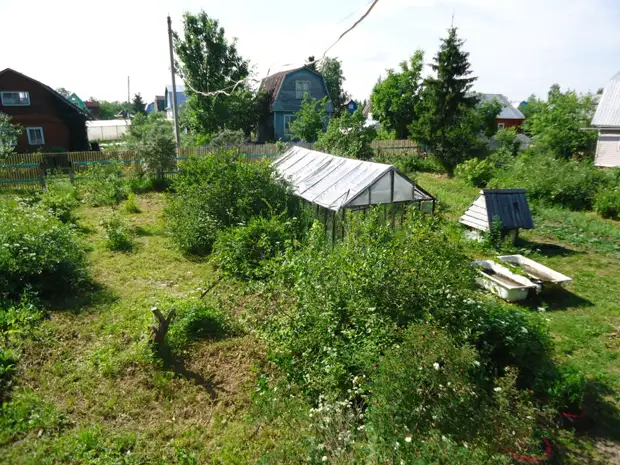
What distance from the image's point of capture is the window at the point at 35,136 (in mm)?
23125

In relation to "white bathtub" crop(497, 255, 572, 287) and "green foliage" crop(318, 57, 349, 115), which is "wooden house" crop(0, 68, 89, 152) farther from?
"green foliage" crop(318, 57, 349, 115)

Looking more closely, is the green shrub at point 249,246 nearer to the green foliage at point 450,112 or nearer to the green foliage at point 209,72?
the green foliage at point 450,112

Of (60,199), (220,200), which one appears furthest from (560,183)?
(60,199)

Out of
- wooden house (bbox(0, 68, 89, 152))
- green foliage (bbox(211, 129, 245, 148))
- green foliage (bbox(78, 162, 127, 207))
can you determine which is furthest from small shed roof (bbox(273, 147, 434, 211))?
wooden house (bbox(0, 68, 89, 152))

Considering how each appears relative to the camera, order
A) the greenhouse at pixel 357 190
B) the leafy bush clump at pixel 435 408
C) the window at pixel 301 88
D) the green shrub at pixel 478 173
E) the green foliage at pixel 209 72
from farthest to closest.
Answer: the window at pixel 301 88, the green foliage at pixel 209 72, the green shrub at pixel 478 173, the greenhouse at pixel 357 190, the leafy bush clump at pixel 435 408

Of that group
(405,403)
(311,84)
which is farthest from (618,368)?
(311,84)

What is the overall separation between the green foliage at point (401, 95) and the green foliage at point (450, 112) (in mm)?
4501

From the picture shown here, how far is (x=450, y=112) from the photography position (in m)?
21.6

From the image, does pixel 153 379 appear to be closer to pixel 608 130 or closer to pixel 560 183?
pixel 560 183

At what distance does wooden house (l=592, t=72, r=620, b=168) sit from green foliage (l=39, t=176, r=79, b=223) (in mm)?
24486

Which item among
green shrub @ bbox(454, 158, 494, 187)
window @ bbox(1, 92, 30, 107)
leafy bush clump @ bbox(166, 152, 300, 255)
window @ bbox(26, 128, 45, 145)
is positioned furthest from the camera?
window @ bbox(26, 128, 45, 145)

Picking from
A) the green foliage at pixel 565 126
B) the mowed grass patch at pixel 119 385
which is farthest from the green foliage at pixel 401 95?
the mowed grass patch at pixel 119 385

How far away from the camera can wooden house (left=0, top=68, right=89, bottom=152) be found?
73.3ft

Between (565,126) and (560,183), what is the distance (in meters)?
8.40
